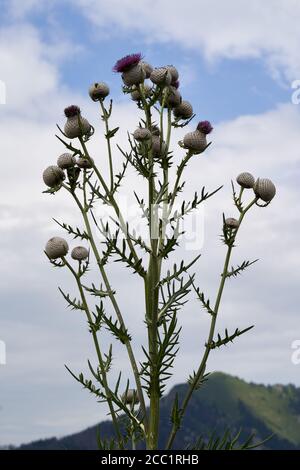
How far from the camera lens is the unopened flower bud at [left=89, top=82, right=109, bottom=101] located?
22.9ft

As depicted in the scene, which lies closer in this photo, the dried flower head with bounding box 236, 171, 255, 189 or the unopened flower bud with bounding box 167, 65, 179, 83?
the unopened flower bud with bounding box 167, 65, 179, 83

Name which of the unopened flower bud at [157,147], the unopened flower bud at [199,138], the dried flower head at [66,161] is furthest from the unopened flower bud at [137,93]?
the dried flower head at [66,161]

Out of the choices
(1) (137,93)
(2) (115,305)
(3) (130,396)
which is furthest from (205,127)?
(3) (130,396)

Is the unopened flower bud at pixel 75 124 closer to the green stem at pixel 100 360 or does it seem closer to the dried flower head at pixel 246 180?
the green stem at pixel 100 360

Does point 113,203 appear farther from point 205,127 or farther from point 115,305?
point 205,127

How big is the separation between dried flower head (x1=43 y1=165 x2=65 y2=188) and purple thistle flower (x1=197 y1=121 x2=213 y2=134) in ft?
5.08

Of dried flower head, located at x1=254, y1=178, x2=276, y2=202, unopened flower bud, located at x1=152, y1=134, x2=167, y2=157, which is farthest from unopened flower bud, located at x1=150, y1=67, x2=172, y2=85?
dried flower head, located at x1=254, y1=178, x2=276, y2=202

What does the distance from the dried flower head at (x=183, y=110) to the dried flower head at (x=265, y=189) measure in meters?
1.01

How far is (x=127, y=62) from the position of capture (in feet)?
21.6

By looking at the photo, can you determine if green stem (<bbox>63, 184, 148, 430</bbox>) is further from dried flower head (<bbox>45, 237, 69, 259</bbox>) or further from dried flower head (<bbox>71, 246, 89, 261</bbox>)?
dried flower head (<bbox>71, 246, 89, 261</bbox>)

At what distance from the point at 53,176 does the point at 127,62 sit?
1.43m

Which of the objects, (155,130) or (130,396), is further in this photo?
(130,396)

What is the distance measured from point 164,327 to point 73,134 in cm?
220

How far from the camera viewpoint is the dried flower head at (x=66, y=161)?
7.14 metres
